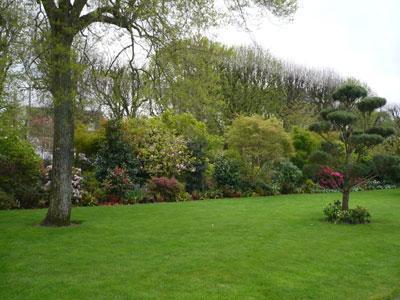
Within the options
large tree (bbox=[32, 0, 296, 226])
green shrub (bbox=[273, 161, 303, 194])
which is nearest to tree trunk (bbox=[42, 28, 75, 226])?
large tree (bbox=[32, 0, 296, 226])

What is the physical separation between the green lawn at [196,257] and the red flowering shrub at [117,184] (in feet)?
10.5

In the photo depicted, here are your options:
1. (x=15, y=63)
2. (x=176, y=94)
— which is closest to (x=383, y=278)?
(x=176, y=94)

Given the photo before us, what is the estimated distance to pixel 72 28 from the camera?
10109 millimetres

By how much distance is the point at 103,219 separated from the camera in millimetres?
12180

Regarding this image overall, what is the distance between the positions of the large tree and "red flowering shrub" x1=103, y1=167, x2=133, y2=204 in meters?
5.51

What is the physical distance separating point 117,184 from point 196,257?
9.26 meters

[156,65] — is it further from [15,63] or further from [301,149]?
[301,149]

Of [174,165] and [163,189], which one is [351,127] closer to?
[163,189]

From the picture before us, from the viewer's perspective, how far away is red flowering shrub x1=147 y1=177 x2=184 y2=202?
56.2 feet

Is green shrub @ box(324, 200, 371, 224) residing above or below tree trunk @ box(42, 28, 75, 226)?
below

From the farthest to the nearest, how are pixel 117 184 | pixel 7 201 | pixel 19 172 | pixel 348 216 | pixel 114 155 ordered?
pixel 114 155 < pixel 117 184 < pixel 19 172 < pixel 7 201 < pixel 348 216

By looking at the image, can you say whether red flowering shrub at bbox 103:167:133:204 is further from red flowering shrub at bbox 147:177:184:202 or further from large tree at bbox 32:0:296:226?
large tree at bbox 32:0:296:226

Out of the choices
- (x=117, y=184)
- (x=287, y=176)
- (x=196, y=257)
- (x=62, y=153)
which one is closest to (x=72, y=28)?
(x=62, y=153)

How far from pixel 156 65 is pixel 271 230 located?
4536mm
